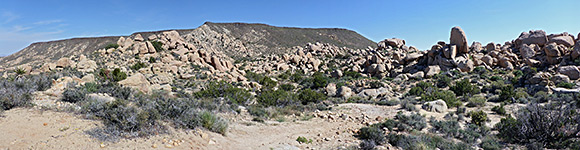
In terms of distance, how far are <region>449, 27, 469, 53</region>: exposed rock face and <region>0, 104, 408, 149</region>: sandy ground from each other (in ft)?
72.8

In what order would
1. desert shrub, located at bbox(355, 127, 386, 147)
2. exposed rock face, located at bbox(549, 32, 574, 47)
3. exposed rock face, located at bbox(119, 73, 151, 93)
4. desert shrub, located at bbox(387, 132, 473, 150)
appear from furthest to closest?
1. exposed rock face, located at bbox(549, 32, 574, 47)
2. exposed rock face, located at bbox(119, 73, 151, 93)
3. desert shrub, located at bbox(355, 127, 386, 147)
4. desert shrub, located at bbox(387, 132, 473, 150)

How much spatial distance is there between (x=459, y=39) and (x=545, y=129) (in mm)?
22493

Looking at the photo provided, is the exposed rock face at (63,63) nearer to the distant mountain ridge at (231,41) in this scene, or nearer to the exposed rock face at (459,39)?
the distant mountain ridge at (231,41)

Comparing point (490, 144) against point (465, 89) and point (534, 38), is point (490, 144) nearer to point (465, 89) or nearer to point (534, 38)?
point (465, 89)

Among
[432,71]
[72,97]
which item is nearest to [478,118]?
[72,97]

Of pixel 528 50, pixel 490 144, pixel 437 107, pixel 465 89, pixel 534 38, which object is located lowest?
pixel 490 144

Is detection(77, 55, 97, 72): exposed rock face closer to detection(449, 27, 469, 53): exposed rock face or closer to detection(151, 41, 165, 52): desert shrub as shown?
detection(151, 41, 165, 52): desert shrub

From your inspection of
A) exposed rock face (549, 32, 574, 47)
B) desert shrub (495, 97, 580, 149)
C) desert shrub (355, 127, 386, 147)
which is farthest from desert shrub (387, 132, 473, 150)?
exposed rock face (549, 32, 574, 47)

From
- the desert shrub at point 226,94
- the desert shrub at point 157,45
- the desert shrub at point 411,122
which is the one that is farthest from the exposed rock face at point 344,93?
the desert shrub at point 157,45

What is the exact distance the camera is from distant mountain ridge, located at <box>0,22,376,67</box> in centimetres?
6128

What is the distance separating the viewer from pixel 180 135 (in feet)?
20.6

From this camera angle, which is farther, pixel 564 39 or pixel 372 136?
pixel 564 39

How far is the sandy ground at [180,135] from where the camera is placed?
5.07m

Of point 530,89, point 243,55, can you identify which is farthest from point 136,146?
point 243,55
